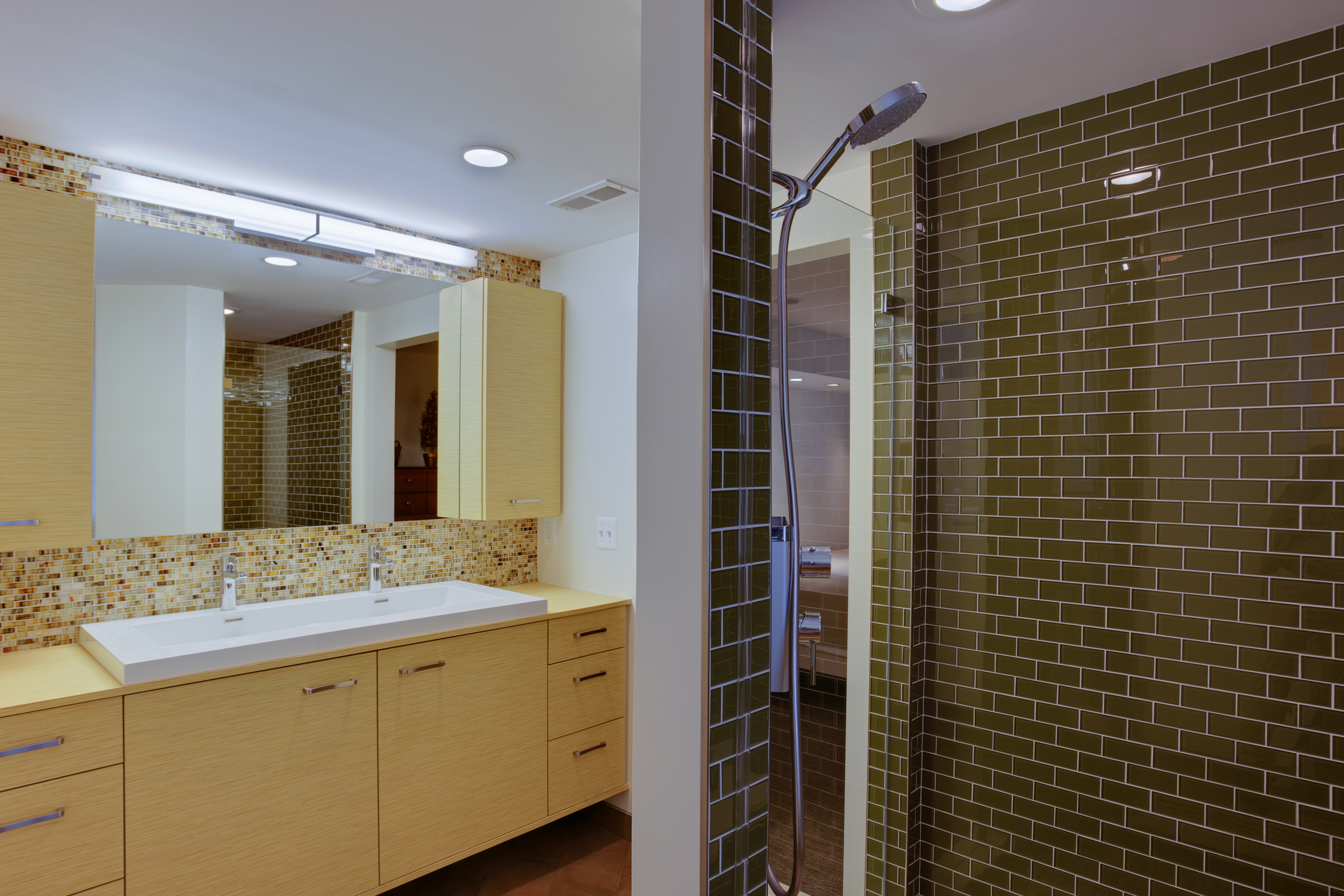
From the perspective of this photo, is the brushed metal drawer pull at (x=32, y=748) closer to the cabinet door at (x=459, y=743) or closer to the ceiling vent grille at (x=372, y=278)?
the cabinet door at (x=459, y=743)

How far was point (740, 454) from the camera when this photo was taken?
1109 millimetres

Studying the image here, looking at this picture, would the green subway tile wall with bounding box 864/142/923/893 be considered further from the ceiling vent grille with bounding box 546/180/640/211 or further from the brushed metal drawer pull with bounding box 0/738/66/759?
the brushed metal drawer pull with bounding box 0/738/66/759

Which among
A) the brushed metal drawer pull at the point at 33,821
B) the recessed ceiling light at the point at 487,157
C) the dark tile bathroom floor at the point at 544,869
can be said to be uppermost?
the recessed ceiling light at the point at 487,157

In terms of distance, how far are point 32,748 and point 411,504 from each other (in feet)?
4.73

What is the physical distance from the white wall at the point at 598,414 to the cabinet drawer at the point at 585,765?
573 millimetres

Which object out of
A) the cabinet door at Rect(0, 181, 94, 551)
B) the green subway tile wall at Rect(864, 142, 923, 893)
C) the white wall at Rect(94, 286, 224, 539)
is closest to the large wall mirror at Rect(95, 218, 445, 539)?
the white wall at Rect(94, 286, 224, 539)

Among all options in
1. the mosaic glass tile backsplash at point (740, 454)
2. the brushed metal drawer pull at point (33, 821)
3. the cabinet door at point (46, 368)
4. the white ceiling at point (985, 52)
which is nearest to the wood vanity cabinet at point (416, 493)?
the cabinet door at point (46, 368)

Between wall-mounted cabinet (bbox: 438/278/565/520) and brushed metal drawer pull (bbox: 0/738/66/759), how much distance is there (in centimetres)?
147

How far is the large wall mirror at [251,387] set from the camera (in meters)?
2.13

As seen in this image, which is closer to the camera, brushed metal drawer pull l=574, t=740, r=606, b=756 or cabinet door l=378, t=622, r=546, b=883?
cabinet door l=378, t=622, r=546, b=883

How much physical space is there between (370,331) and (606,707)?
5.94 ft

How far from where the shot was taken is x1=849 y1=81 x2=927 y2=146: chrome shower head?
1.10 metres

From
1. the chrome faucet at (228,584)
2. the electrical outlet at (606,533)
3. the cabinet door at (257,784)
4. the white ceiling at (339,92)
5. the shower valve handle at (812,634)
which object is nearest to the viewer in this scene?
the shower valve handle at (812,634)

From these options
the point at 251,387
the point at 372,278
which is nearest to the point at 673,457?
the point at 251,387
